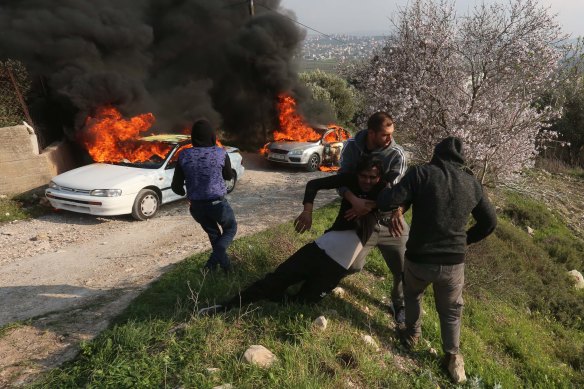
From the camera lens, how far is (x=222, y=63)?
703 inches

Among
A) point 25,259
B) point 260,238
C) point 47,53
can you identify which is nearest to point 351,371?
point 260,238

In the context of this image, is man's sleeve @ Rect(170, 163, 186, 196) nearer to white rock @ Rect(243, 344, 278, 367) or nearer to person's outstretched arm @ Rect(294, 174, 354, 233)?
person's outstretched arm @ Rect(294, 174, 354, 233)

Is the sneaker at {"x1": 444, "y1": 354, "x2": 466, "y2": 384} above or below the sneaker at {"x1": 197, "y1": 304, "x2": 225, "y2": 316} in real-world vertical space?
below

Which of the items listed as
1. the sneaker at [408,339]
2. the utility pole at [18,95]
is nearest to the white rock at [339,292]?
the sneaker at [408,339]

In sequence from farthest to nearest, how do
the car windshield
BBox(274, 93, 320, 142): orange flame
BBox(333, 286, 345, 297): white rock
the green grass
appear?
1. BBox(274, 93, 320, 142): orange flame
2. the car windshield
3. the green grass
4. BBox(333, 286, 345, 297): white rock

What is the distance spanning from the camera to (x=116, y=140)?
9.76 metres

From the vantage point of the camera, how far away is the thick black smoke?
11.1 meters

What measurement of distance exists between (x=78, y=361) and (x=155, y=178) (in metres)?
5.52

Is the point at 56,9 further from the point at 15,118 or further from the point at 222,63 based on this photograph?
the point at 222,63

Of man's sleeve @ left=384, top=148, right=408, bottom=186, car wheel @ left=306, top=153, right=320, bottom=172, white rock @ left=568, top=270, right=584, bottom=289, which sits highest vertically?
man's sleeve @ left=384, top=148, right=408, bottom=186

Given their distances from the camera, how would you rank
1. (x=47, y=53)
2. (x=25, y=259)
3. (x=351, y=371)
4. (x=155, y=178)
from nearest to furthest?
(x=351, y=371) → (x=25, y=259) → (x=155, y=178) → (x=47, y=53)

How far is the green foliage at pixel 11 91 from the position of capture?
10023mm

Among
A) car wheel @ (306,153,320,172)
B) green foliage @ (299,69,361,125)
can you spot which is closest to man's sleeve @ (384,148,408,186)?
car wheel @ (306,153,320,172)

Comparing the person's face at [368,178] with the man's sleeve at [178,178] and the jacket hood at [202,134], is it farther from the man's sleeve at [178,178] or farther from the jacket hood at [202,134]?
the man's sleeve at [178,178]
